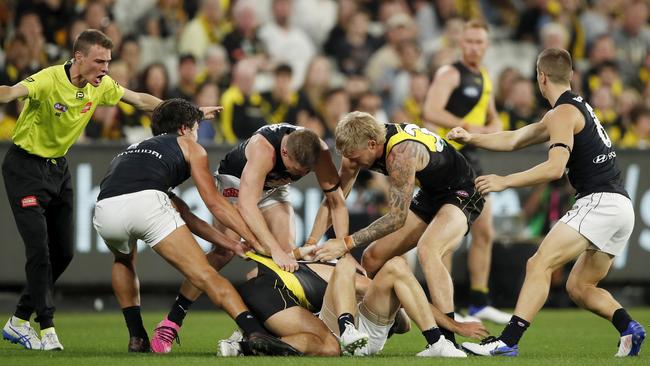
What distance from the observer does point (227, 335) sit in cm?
1059

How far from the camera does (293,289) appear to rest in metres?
8.36

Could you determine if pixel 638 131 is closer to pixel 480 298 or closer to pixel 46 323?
pixel 480 298

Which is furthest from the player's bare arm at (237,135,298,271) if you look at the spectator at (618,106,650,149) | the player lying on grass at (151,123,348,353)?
the spectator at (618,106,650,149)

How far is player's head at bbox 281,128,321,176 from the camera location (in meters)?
8.59

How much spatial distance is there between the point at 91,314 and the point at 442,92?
194 inches

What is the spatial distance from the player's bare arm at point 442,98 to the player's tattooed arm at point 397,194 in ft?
10.5

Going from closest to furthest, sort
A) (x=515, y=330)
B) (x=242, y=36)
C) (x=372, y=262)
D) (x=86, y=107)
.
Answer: (x=515, y=330) < (x=86, y=107) < (x=372, y=262) < (x=242, y=36)

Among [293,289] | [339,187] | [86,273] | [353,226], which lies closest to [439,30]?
[353,226]

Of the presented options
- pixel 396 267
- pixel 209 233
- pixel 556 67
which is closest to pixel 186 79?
pixel 209 233

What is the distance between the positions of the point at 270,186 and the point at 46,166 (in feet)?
6.34

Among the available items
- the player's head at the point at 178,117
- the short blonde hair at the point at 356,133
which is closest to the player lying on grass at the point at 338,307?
the short blonde hair at the point at 356,133

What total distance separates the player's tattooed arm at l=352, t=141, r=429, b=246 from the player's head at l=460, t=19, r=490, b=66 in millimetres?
3758

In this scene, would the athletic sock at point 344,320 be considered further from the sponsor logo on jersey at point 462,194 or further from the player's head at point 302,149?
the sponsor logo on jersey at point 462,194

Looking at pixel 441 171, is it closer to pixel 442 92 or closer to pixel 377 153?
→ pixel 377 153
